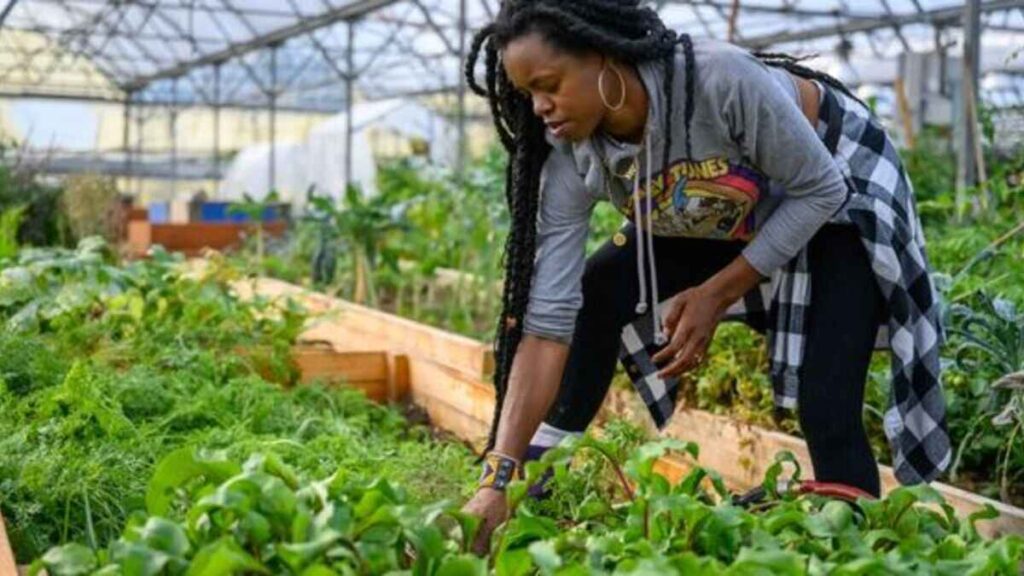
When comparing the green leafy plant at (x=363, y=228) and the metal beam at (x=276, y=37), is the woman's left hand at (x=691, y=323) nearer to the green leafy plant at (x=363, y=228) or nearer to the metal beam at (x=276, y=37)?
the green leafy plant at (x=363, y=228)

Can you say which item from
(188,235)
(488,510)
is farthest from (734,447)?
(188,235)

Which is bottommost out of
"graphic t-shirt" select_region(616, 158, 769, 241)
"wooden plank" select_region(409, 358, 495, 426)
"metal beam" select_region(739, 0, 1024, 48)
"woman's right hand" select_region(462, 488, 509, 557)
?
"wooden plank" select_region(409, 358, 495, 426)

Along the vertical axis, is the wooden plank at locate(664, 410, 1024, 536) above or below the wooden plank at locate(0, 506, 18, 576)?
below

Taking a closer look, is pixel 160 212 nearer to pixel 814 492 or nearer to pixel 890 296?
pixel 890 296

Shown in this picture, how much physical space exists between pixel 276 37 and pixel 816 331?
11289mm

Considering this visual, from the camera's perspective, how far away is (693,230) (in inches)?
73.9

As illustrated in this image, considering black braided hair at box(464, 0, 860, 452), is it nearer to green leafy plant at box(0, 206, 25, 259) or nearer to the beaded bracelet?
the beaded bracelet

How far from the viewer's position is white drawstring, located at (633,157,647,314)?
1.80m

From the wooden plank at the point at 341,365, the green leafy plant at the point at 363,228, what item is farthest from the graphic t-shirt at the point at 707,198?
the green leafy plant at the point at 363,228

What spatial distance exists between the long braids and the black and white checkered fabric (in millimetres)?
266

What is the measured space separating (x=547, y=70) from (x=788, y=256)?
0.44m

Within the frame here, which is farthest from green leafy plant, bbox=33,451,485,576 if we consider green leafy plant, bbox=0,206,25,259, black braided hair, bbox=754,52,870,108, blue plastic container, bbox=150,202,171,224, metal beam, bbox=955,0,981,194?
blue plastic container, bbox=150,202,171,224

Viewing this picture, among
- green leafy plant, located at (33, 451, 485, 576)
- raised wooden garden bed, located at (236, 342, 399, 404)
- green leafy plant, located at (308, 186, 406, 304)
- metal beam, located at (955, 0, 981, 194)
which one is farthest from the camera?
green leafy plant, located at (308, 186, 406, 304)

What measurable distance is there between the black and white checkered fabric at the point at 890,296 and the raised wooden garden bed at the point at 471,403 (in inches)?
5.6
